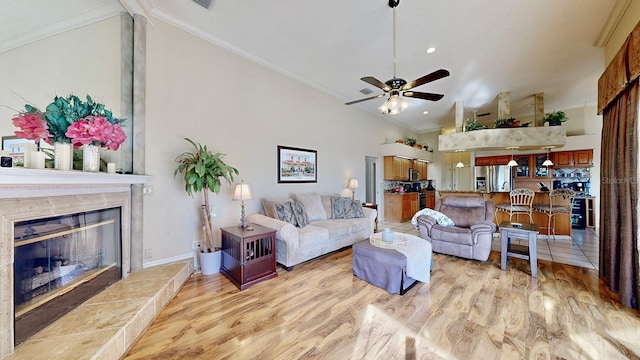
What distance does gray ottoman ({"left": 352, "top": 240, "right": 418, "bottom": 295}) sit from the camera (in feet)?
8.70

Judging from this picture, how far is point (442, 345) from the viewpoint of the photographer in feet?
6.05

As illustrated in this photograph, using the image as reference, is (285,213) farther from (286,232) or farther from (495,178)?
(495,178)

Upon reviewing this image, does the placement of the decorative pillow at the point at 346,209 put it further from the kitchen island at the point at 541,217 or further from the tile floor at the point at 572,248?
the tile floor at the point at 572,248

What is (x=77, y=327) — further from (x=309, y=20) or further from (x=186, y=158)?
(x=309, y=20)

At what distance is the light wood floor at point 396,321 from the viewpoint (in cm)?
179

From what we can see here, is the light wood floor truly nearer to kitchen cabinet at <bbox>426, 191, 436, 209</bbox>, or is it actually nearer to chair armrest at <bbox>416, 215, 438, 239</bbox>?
chair armrest at <bbox>416, 215, 438, 239</bbox>

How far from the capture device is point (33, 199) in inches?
64.3

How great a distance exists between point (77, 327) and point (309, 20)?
385cm

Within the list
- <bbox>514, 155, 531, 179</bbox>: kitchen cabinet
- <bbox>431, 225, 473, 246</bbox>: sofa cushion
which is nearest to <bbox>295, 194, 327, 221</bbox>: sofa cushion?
<bbox>431, 225, 473, 246</bbox>: sofa cushion

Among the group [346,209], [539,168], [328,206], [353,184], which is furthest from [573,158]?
[328,206]

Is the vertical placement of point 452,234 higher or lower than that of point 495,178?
lower

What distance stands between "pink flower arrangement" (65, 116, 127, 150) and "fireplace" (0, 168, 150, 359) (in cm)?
30

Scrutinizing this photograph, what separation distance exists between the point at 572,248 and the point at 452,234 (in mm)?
2582

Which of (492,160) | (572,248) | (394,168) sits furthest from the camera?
(492,160)
